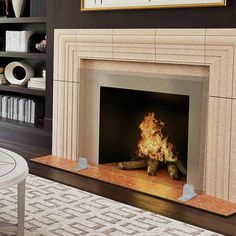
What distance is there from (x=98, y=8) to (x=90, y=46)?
318 mm

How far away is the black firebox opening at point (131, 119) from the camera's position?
4.14 m

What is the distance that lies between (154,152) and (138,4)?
1140 millimetres

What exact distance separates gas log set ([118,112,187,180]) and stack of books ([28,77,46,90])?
1.28 meters

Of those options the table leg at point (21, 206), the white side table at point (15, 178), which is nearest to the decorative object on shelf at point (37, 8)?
the white side table at point (15, 178)

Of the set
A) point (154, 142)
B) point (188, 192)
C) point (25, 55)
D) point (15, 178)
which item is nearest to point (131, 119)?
point (154, 142)

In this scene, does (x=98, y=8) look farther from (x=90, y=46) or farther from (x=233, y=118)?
(x=233, y=118)

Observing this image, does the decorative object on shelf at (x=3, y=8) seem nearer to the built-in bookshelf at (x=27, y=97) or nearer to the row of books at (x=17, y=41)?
the built-in bookshelf at (x=27, y=97)

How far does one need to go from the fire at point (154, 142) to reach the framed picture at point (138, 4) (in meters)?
0.87

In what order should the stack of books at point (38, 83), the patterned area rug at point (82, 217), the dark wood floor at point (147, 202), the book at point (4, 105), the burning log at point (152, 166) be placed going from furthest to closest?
the book at point (4, 105) < the stack of books at point (38, 83) < the burning log at point (152, 166) < the dark wood floor at point (147, 202) < the patterned area rug at point (82, 217)

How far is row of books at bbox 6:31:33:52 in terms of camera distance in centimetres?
528

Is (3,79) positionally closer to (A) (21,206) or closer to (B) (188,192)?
(B) (188,192)

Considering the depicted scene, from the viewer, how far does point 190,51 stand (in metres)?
3.61

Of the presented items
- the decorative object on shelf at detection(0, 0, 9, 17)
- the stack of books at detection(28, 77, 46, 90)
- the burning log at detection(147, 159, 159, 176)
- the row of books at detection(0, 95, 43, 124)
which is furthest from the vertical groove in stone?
the decorative object on shelf at detection(0, 0, 9, 17)

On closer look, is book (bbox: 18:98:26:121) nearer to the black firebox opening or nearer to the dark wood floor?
the dark wood floor
